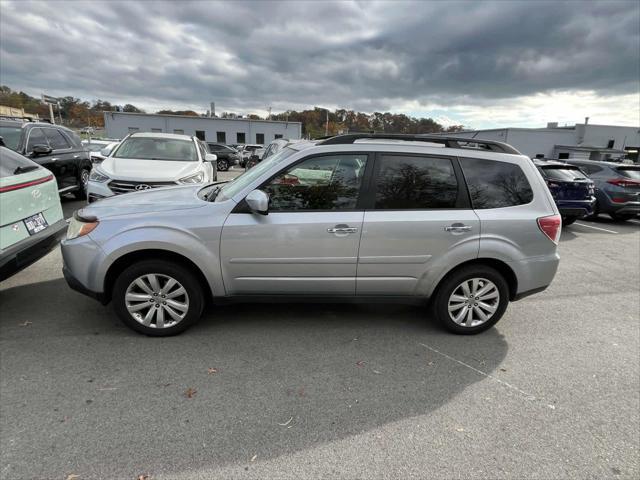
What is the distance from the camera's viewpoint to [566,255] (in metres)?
6.89

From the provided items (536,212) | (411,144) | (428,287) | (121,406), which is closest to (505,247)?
(536,212)

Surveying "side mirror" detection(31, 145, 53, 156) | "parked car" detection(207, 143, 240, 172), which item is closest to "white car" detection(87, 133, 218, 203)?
"side mirror" detection(31, 145, 53, 156)

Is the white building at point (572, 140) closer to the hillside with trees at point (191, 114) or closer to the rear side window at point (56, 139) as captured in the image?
the hillside with trees at point (191, 114)

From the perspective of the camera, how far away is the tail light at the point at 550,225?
11.4ft

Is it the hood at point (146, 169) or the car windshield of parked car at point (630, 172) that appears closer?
the hood at point (146, 169)

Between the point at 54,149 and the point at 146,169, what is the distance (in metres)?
3.34

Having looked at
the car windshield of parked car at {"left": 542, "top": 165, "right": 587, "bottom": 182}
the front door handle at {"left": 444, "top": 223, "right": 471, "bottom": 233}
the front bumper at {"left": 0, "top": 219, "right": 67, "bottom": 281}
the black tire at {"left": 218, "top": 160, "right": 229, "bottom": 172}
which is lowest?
the black tire at {"left": 218, "top": 160, "right": 229, "bottom": 172}

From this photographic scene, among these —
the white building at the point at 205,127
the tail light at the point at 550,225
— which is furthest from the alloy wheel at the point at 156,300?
the white building at the point at 205,127

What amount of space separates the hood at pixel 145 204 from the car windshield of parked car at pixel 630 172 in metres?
11.2

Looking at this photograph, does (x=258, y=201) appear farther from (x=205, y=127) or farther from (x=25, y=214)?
(x=205, y=127)

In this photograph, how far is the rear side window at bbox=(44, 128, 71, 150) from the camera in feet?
27.0

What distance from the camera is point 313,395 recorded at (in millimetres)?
2725

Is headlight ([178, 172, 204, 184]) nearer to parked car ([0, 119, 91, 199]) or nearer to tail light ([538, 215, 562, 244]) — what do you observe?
parked car ([0, 119, 91, 199])

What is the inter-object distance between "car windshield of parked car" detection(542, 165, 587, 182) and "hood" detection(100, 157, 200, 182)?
7.90 metres
